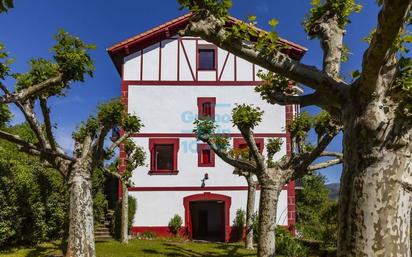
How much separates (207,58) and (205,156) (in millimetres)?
6026

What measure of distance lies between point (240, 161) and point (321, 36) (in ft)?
24.8

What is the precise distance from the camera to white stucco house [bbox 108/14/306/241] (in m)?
24.4

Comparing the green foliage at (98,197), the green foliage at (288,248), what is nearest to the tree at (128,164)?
the green foliage at (98,197)

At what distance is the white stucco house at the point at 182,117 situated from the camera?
24406 mm

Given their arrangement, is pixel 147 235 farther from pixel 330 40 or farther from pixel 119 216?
pixel 330 40

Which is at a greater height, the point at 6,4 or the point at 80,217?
the point at 6,4

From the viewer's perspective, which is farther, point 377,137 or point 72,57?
point 72,57

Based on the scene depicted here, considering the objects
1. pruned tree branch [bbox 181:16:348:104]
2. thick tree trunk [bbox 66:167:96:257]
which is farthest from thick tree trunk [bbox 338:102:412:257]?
thick tree trunk [bbox 66:167:96:257]

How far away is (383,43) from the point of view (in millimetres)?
3945

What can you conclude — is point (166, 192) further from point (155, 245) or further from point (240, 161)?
point (240, 161)

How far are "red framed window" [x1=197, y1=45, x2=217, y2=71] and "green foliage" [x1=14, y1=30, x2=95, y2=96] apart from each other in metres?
14.8

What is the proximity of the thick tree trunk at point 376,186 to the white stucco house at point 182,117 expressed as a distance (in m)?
20.5

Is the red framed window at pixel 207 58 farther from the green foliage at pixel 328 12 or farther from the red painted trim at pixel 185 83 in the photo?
the green foliage at pixel 328 12

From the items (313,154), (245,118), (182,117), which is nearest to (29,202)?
(245,118)
